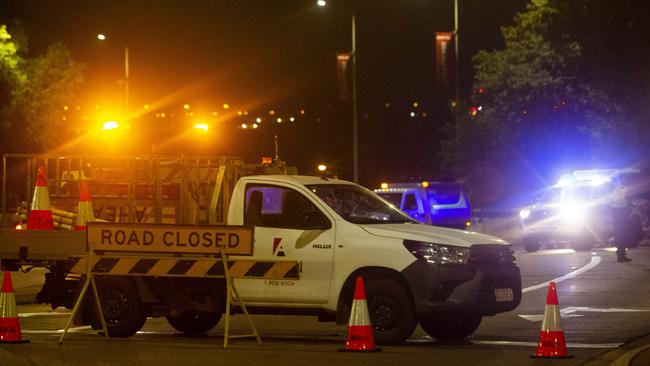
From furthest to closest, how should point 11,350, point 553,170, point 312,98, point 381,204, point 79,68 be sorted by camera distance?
point 312,98
point 553,170
point 79,68
point 381,204
point 11,350

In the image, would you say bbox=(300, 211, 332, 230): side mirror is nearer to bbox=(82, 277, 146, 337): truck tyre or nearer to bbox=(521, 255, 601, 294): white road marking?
bbox=(82, 277, 146, 337): truck tyre

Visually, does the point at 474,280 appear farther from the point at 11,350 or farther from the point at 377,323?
the point at 11,350

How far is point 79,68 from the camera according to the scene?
54.6 meters

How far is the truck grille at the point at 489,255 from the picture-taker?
13.5m

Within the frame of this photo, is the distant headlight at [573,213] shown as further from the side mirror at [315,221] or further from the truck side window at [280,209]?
the side mirror at [315,221]

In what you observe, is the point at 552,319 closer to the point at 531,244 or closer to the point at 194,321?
the point at 194,321

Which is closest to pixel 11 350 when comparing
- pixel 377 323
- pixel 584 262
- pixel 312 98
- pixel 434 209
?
pixel 377 323

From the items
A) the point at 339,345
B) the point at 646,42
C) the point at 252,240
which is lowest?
the point at 339,345

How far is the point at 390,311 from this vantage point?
1359 centimetres

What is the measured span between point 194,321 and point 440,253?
361 cm

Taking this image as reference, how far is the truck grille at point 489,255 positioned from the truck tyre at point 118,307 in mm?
3991

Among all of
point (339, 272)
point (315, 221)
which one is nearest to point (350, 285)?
point (339, 272)

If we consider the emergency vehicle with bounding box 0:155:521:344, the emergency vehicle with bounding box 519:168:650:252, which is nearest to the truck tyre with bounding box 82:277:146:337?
the emergency vehicle with bounding box 0:155:521:344

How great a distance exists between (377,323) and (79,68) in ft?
141
